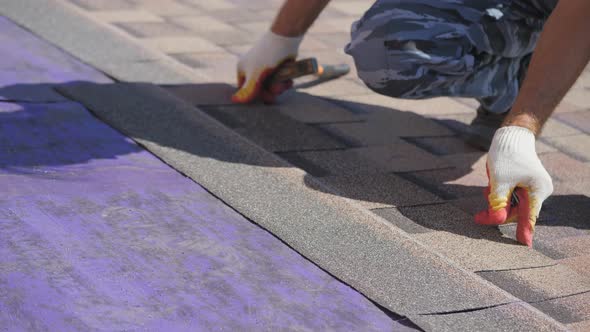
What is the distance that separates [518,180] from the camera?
195cm

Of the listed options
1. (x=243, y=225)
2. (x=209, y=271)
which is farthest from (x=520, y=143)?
(x=209, y=271)

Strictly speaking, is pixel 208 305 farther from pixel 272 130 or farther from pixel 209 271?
pixel 272 130

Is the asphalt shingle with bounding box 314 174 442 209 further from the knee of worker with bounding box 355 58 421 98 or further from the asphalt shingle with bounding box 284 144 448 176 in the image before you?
the knee of worker with bounding box 355 58 421 98

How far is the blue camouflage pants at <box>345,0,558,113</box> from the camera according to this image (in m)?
2.28

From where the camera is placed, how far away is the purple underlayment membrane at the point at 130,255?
4.87ft

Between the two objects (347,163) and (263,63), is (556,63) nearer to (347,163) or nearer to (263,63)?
(347,163)

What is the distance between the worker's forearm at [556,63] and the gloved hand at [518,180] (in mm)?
54

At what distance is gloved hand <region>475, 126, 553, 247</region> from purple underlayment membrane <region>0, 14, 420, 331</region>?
49 centimetres

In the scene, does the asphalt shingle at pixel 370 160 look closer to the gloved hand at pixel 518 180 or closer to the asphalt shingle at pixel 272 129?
the asphalt shingle at pixel 272 129

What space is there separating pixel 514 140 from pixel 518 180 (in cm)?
9

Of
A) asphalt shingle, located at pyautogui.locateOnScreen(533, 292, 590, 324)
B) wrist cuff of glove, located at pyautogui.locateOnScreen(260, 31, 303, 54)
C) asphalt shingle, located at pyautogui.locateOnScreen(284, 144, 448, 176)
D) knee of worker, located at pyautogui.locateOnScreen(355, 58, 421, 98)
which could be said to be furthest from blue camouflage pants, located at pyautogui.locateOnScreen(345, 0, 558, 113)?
asphalt shingle, located at pyautogui.locateOnScreen(533, 292, 590, 324)

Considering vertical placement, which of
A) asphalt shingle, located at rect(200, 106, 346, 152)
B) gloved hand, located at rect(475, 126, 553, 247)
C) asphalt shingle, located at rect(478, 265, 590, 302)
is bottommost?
asphalt shingle, located at rect(478, 265, 590, 302)

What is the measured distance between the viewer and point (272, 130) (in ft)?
8.29

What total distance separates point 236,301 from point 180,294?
100 mm
